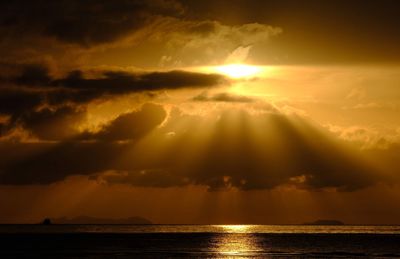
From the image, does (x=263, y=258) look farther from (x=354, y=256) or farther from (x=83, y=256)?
(x=83, y=256)

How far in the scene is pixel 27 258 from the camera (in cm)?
13812

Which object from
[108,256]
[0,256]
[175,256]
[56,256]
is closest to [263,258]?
[175,256]

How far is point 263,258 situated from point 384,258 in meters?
23.3

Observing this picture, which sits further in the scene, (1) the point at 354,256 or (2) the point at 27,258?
(1) the point at 354,256

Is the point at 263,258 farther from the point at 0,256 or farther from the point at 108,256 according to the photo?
the point at 0,256

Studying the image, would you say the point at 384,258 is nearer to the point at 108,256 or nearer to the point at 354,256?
the point at 354,256

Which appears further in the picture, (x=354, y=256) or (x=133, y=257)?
(x=354, y=256)

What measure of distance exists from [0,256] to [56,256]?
1034 cm

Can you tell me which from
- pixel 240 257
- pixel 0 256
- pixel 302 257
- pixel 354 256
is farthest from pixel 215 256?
pixel 0 256

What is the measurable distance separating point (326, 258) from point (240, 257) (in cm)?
1616

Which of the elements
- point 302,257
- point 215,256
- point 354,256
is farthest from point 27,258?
point 354,256

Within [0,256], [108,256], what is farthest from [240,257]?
[0,256]

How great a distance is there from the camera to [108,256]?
140m

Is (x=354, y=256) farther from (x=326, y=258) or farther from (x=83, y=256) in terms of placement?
(x=83, y=256)
